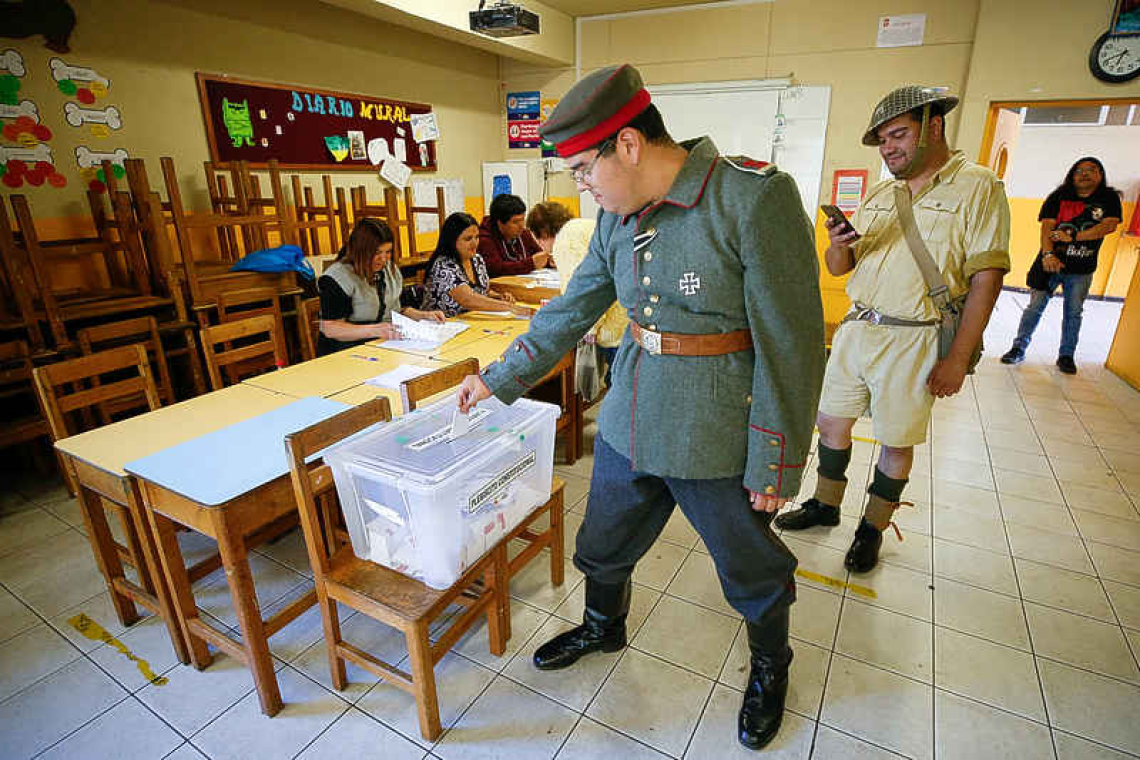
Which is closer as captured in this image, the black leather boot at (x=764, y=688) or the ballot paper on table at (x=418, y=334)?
the black leather boot at (x=764, y=688)

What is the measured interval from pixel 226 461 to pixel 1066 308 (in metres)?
5.62

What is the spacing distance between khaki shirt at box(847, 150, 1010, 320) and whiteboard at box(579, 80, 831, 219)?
3.15 m

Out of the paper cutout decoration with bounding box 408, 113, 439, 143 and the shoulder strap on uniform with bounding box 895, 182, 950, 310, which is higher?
the paper cutout decoration with bounding box 408, 113, 439, 143

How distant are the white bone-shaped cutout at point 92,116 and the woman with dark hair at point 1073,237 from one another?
20.4 ft

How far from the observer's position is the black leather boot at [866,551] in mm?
2182

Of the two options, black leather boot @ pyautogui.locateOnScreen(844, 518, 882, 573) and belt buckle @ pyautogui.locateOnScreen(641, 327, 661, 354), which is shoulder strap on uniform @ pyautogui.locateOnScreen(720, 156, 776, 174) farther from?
black leather boot @ pyautogui.locateOnScreen(844, 518, 882, 573)

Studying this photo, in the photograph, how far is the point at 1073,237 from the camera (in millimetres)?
4254

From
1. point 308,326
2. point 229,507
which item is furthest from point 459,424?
point 308,326

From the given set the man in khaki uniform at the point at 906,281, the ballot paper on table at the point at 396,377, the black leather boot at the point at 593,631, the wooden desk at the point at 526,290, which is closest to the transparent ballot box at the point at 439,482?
the black leather boot at the point at 593,631

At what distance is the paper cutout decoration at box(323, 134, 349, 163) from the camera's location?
4352 millimetres

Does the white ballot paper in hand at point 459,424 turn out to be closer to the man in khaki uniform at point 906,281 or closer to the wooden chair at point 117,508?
the wooden chair at point 117,508

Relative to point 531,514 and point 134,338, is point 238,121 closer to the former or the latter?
point 134,338

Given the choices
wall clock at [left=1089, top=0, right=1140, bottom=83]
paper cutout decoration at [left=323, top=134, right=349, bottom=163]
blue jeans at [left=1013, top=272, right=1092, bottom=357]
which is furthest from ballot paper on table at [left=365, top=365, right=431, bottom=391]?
wall clock at [left=1089, top=0, right=1140, bottom=83]

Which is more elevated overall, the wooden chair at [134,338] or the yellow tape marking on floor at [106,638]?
the wooden chair at [134,338]
